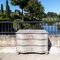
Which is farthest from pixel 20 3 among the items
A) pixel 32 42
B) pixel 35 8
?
pixel 32 42

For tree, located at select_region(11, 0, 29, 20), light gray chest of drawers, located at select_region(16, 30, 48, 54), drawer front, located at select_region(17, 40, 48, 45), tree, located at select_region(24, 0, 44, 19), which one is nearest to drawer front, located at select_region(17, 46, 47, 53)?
light gray chest of drawers, located at select_region(16, 30, 48, 54)

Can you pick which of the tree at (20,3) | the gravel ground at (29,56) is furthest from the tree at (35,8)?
the gravel ground at (29,56)

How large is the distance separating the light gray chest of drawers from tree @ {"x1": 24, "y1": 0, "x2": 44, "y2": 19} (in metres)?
12.5

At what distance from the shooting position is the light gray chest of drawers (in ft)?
20.1

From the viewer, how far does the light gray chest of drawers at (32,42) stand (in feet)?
20.1

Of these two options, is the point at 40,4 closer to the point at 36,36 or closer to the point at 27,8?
the point at 27,8

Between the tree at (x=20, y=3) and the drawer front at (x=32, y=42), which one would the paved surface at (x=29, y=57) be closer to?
the drawer front at (x=32, y=42)

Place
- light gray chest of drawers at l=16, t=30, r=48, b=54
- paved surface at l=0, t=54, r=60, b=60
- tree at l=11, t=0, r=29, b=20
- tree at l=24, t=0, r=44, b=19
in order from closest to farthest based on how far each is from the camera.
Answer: paved surface at l=0, t=54, r=60, b=60 < light gray chest of drawers at l=16, t=30, r=48, b=54 < tree at l=24, t=0, r=44, b=19 < tree at l=11, t=0, r=29, b=20

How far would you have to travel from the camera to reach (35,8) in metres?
18.5

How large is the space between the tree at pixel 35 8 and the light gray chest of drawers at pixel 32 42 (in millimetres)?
12521

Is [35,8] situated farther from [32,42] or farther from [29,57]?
[29,57]

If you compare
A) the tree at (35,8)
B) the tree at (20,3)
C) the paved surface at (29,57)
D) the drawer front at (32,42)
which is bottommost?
the paved surface at (29,57)

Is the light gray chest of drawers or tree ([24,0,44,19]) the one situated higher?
tree ([24,0,44,19])

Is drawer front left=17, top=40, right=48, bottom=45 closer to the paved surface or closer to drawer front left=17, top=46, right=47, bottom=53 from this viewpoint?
drawer front left=17, top=46, right=47, bottom=53
